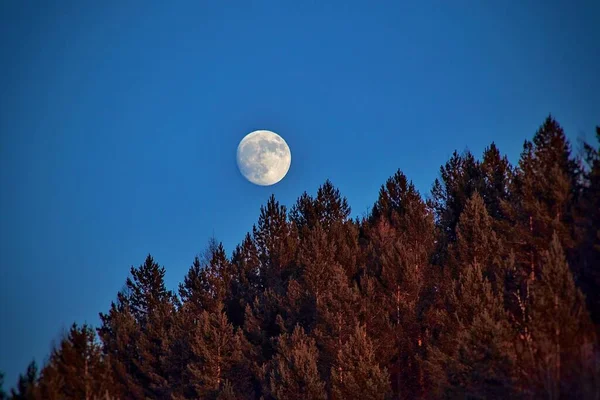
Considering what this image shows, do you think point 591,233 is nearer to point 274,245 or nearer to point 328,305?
point 328,305

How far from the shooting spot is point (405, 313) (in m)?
36.3

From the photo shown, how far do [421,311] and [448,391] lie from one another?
35.5 ft

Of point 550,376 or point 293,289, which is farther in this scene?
point 293,289

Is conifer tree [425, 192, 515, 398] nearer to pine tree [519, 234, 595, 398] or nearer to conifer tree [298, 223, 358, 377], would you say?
pine tree [519, 234, 595, 398]

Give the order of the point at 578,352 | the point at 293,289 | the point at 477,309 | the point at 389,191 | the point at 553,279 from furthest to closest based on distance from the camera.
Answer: the point at 389,191 → the point at 293,289 → the point at 477,309 → the point at 553,279 → the point at 578,352

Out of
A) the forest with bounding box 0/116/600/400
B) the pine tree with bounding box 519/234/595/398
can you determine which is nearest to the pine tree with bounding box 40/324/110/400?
the forest with bounding box 0/116/600/400

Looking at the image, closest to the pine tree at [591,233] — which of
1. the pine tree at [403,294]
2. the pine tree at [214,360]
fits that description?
the pine tree at [403,294]

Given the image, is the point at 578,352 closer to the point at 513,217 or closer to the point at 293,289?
the point at 513,217

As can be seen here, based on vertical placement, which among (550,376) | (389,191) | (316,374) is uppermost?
(389,191)

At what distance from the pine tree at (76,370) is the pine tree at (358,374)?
476 inches

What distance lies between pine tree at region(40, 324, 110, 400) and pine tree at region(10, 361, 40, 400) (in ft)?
1.29

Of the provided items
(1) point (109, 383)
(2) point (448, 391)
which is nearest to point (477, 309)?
(2) point (448, 391)

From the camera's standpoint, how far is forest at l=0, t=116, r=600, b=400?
953 inches

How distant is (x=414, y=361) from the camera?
35.3m
